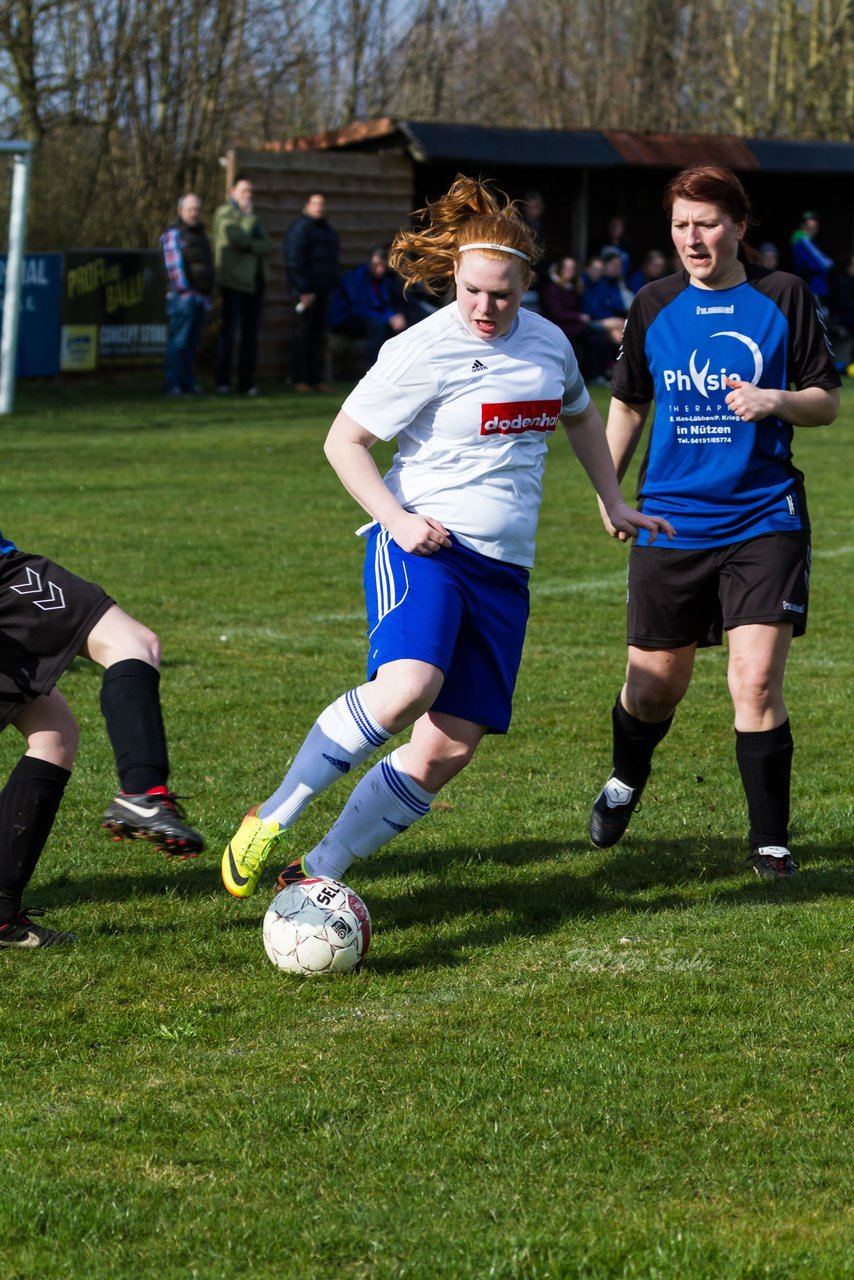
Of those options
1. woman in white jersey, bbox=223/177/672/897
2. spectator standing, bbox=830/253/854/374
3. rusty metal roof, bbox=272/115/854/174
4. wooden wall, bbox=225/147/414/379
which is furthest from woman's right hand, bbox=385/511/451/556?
spectator standing, bbox=830/253/854/374

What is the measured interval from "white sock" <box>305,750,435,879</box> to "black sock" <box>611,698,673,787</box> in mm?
1136

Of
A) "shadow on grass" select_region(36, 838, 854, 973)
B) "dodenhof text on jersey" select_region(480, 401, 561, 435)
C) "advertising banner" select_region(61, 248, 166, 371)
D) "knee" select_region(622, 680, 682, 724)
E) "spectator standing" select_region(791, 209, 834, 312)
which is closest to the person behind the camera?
"dodenhof text on jersey" select_region(480, 401, 561, 435)

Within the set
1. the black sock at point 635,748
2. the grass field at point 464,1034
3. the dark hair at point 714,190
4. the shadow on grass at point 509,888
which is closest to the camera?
the grass field at point 464,1034

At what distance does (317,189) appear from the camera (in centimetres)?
2375

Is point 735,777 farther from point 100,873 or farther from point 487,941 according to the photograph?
point 100,873

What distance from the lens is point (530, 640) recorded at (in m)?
8.80

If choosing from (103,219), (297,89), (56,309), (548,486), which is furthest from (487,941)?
(297,89)

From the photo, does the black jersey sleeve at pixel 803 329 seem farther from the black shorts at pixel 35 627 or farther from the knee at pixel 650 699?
the black shorts at pixel 35 627

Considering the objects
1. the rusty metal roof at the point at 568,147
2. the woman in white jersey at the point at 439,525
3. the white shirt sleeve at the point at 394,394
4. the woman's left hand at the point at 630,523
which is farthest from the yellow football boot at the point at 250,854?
the rusty metal roof at the point at 568,147

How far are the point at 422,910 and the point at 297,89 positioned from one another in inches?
1020

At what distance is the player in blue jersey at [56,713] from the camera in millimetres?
3924

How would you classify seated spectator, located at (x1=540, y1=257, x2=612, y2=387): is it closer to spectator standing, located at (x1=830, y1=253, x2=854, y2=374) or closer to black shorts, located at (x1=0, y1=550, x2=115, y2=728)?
spectator standing, located at (x1=830, y1=253, x2=854, y2=374)

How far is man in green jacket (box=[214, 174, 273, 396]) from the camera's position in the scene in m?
20.1

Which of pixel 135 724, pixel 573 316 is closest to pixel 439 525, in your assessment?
pixel 135 724
